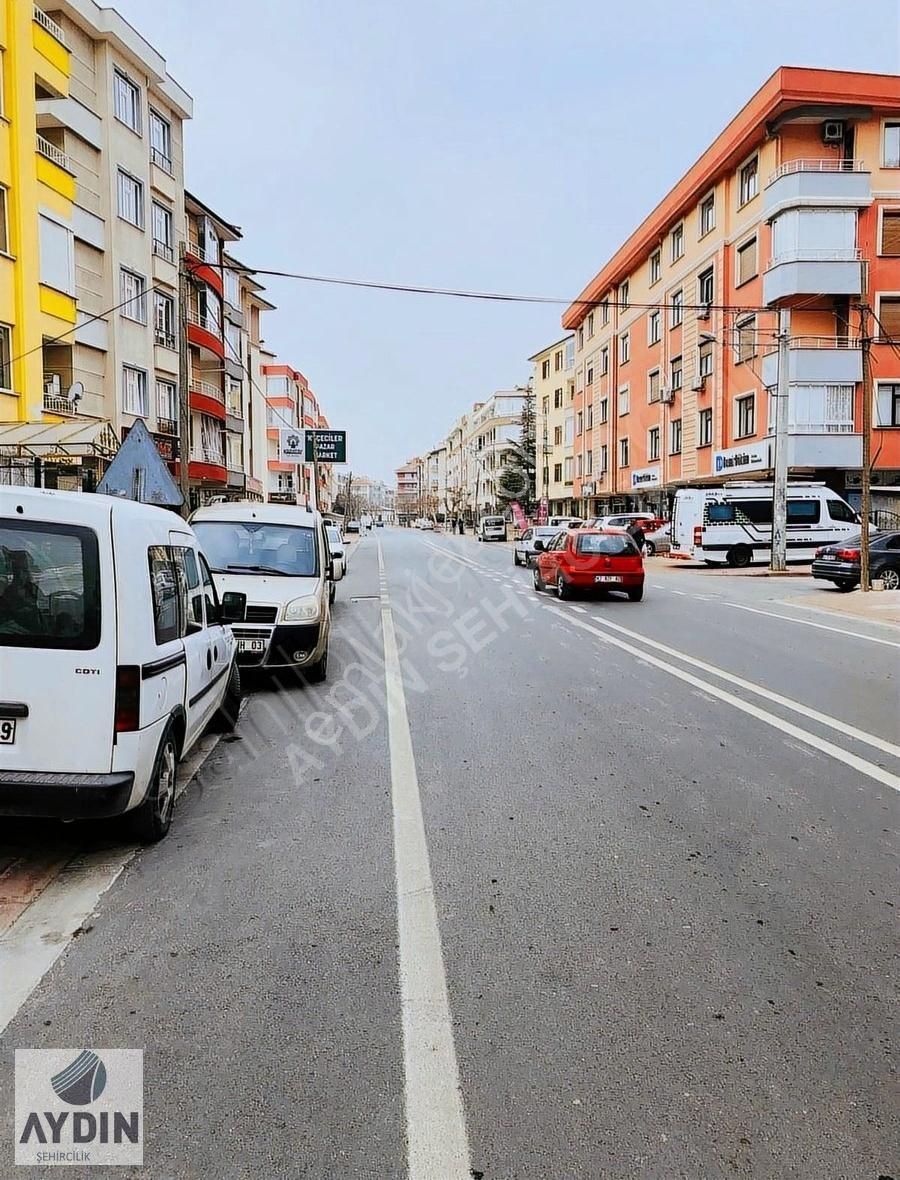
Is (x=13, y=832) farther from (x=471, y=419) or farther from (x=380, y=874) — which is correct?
(x=471, y=419)

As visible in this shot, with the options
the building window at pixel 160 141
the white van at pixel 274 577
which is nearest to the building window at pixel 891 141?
the building window at pixel 160 141

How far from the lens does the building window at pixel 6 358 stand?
19759 millimetres

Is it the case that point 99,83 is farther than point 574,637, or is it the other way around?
point 99,83

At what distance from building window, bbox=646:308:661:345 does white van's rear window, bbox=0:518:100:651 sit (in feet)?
149

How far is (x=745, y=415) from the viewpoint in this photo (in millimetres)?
35906

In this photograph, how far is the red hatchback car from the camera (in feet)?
60.5

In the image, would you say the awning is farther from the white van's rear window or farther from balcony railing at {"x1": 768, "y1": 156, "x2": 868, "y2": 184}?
balcony railing at {"x1": 768, "y1": 156, "x2": 868, "y2": 184}

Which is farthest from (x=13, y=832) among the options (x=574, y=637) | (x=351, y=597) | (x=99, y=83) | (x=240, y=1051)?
(x=99, y=83)

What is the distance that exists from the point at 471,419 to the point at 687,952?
12864 centimetres

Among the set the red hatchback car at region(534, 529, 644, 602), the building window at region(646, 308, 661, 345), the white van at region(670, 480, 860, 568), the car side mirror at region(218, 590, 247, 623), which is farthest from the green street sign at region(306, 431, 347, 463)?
the car side mirror at region(218, 590, 247, 623)

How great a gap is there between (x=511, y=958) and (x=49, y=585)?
2.74 m

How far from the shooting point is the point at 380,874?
443 cm

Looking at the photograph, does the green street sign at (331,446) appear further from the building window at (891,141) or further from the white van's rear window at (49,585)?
the white van's rear window at (49,585)

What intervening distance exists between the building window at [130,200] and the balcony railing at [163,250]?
3.67 ft
